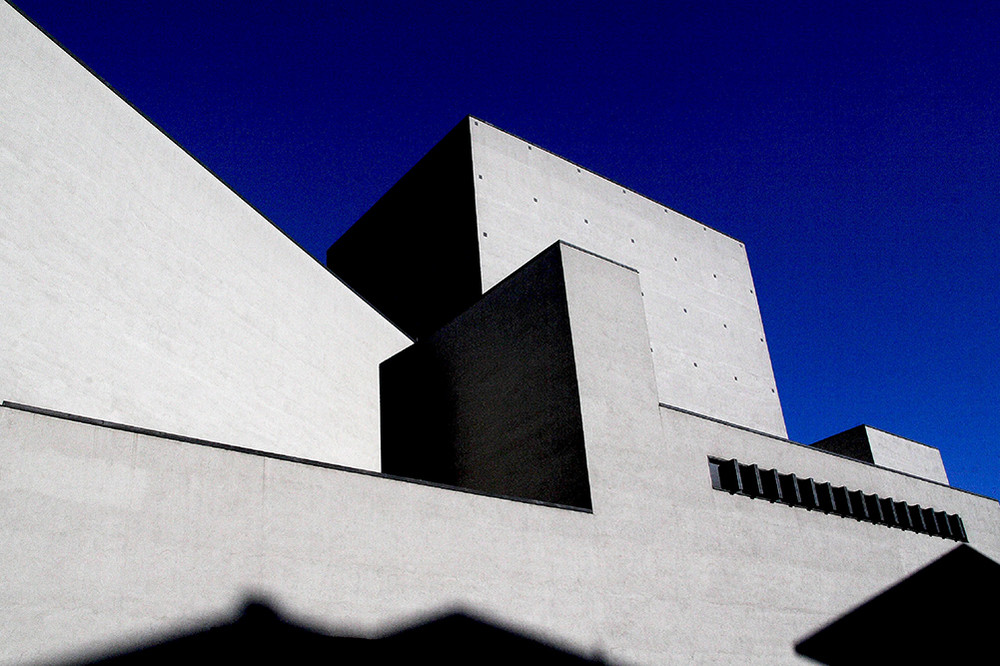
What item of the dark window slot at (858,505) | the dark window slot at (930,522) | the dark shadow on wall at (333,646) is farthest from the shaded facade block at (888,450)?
the dark shadow on wall at (333,646)

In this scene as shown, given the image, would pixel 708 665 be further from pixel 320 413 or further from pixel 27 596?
pixel 27 596

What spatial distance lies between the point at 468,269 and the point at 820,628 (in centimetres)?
1026

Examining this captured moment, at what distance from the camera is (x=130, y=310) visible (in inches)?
451

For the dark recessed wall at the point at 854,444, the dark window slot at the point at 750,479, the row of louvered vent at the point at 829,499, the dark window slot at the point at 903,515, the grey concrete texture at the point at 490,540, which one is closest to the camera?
the grey concrete texture at the point at 490,540

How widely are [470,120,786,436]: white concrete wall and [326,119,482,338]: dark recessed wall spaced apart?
0.47 metres

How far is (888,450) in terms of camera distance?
993 inches

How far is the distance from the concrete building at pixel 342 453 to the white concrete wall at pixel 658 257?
75 cm

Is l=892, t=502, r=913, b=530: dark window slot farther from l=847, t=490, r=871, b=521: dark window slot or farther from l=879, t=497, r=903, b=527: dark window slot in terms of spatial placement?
l=847, t=490, r=871, b=521: dark window slot

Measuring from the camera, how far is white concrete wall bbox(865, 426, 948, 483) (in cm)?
2475

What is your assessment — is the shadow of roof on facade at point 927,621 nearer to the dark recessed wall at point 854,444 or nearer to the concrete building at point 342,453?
the concrete building at point 342,453

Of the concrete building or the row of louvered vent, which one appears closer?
the concrete building

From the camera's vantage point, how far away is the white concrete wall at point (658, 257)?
20156 mm

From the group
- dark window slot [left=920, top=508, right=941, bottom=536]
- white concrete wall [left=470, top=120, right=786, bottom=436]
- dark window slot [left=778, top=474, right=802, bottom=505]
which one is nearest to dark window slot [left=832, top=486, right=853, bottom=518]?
dark window slot [left=778, top=474, right=802, bottom=505]

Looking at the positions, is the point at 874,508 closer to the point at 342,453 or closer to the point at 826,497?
the point at 826,497
